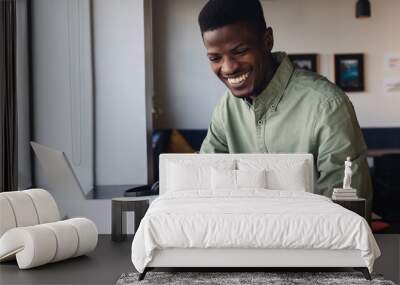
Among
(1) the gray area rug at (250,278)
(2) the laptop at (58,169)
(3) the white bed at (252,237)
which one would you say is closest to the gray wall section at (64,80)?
(2) the laptop at (58,169)

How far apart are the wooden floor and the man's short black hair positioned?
2.23m

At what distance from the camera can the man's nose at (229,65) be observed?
7.23 meters

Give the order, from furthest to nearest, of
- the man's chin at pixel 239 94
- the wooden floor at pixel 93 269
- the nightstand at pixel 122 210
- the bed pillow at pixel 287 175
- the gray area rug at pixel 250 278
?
1. the man's chin at pixel 239 94
2. the nightstand at pixel 122 210
3. the bed pillow at pixel 287 175
4. the wooden floor at pixel 93 269
5. the gray area rug at pixel 250 278

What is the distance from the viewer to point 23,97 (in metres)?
7.69

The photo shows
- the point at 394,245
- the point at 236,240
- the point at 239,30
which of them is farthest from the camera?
the point at 239,30

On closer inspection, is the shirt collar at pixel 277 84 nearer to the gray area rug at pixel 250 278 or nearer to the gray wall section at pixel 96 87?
the gray wall section at pixel 96 87

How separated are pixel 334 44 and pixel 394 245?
1.93 metres

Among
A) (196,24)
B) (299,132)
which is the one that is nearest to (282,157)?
(299,132)

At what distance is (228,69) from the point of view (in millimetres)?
7297

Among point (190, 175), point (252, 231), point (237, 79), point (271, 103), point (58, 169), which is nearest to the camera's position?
point (252, 231)

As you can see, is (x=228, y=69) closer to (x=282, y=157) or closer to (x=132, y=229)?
(x=282, y=157)

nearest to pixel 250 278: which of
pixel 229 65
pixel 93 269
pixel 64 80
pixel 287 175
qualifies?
pixel 93 269

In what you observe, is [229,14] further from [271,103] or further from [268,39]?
[271,103]

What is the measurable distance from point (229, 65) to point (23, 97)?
2040mm
